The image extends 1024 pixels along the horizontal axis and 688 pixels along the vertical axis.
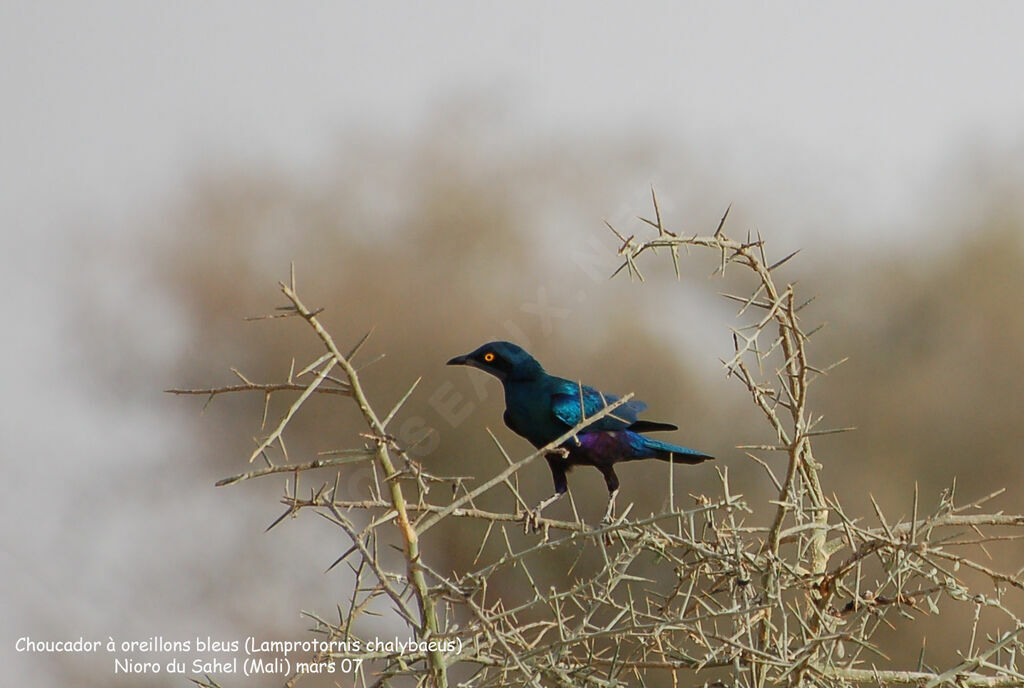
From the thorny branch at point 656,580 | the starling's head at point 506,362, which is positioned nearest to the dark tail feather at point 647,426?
the starling's head at point 506,362

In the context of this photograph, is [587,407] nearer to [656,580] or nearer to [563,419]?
[563,419]

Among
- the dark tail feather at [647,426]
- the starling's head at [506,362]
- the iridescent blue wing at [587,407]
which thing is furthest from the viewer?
the starling's head at [506,362]

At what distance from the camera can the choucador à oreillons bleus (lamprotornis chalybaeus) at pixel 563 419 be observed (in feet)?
11.0

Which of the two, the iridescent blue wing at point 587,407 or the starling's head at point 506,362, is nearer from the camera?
the iridescent blue wing at point 587,407

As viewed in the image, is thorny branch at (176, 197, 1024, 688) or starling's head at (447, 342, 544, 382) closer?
thorny branch at (176, 197, 1024, 688)

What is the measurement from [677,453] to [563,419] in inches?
15.9

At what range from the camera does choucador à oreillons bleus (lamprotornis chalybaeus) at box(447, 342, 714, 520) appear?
3342 mm

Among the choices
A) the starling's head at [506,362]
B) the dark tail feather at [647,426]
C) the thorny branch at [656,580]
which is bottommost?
the thorny branch at [656,580]

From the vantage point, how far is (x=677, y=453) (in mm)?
3250

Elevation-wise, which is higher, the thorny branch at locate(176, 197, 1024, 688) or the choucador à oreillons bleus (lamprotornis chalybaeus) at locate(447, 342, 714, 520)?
the choucador à oreillons bleus (lamprotornis chalybaeus) at locate(447, 342, 714, 520)

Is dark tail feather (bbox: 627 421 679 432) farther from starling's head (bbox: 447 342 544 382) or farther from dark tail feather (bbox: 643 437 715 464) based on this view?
starling's head (bbox: 447 342 544 382)

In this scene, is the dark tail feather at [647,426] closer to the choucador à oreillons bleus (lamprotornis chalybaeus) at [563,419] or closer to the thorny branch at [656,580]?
the choucador à oreillons bleus (lamprotornis chalybaeus) at [563,419]

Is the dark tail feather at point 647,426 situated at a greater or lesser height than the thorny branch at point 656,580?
greater

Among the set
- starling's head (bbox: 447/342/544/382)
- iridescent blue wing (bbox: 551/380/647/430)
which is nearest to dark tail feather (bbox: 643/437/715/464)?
iridescent blue wing (bbox: 551/380/647/430)
